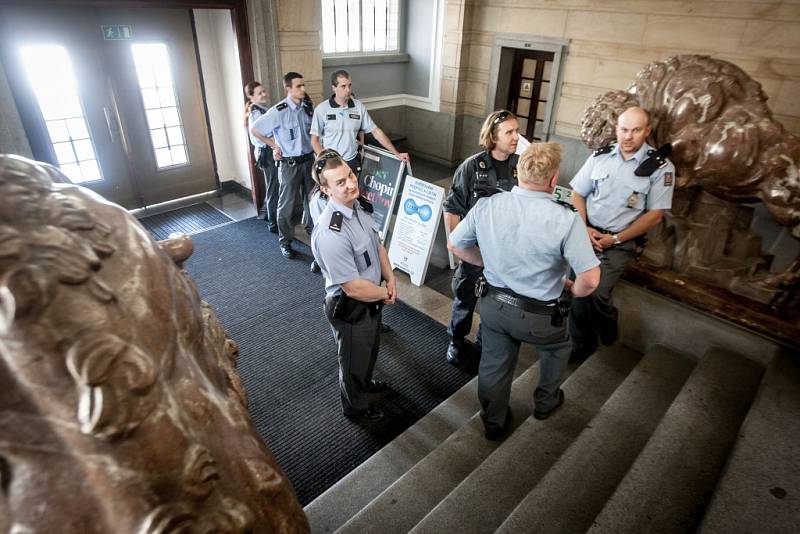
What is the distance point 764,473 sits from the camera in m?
1.94

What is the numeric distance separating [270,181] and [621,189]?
3643mm

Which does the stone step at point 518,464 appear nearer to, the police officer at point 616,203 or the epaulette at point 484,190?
the police officer at point 616,203

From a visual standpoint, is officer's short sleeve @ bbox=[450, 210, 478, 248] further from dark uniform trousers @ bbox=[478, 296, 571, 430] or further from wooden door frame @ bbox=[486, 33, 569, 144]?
wooden door frame @ bbox=[486, 33, 569, 144]

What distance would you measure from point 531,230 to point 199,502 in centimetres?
172

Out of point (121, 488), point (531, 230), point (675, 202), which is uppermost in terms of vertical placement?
point (121, 488)

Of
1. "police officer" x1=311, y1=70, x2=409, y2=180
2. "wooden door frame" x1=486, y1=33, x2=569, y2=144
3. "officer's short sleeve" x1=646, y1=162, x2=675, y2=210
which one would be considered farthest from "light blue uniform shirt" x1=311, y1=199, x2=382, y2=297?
"wooden door frame" x1=486, y1=33, x2=569, y2=144

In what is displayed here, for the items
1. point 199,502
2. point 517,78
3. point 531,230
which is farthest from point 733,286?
point 517,78

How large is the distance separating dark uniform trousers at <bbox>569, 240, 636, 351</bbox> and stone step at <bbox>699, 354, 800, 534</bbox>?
0.90 metres

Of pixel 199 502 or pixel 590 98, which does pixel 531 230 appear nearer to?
pixel 199 502

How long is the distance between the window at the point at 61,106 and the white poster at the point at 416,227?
3.14m

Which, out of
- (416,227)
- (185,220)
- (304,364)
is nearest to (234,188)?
(185,220)

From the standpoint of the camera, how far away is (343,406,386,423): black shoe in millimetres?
2926

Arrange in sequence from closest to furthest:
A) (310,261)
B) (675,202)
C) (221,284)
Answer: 1. (675,202)
2. (221,284)
3. (310,261)

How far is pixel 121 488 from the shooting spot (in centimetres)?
74
